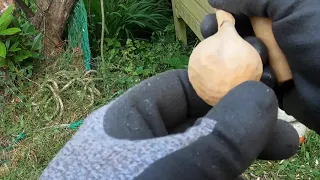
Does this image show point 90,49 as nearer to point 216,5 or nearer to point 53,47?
point 53,47

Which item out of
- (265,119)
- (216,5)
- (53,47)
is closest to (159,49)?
(53,47)

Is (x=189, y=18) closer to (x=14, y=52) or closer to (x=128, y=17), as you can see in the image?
(x=128, y=17)

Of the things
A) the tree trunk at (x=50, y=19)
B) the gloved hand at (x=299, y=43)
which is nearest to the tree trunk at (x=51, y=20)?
the tree trunk at (x=50, y=19)

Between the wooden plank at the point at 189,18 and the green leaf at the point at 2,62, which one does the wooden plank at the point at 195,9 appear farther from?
the green leaf at the point at 2,62

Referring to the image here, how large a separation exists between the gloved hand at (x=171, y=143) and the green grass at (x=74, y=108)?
1.34 metres

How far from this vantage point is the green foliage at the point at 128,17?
308 cm

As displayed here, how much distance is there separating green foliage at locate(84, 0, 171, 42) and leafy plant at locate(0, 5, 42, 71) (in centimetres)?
42

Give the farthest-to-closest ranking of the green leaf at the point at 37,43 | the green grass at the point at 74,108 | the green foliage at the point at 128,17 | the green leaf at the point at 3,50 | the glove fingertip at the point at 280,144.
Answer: the green foliage at the point at 128,17 → the green leaf at the point at 37,43 → the green leaf at the point at 3,50 → the green grass at the point at 74,108 → the glove fingertip at the point at 280,144

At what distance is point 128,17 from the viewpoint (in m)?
3.18

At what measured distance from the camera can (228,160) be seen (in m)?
0.64

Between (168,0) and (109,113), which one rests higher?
(109,113)

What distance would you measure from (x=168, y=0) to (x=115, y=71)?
2.89 feet

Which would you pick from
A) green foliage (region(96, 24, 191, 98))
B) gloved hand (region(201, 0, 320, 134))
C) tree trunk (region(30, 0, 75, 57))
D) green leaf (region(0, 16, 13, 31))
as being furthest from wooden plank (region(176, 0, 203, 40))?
gloved hand (region(201, 0, 320, 134))

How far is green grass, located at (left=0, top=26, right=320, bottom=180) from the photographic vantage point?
2053mm
